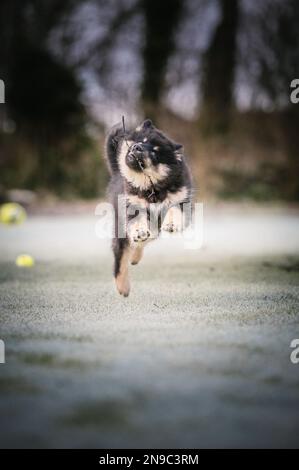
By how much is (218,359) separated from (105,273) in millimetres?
2166

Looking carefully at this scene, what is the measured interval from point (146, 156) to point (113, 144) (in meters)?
0.43

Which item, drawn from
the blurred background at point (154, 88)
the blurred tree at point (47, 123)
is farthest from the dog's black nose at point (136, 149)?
the blurred tree at point (47, 123)

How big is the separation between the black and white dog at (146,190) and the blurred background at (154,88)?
26.7 feet

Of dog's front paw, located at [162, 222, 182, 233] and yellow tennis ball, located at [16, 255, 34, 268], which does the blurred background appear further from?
dog's front paw, located at [162, 222, 182, 233]

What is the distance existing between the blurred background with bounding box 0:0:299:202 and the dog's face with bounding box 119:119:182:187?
8126 mm

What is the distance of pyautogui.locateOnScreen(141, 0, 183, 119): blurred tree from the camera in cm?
1257

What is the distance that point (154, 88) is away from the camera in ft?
40.9

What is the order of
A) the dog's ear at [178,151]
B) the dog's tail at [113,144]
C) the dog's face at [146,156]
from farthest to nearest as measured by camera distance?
the dog's tail at [113,144] → the dog's ear at [178,151] → the dog's face at [146,156]

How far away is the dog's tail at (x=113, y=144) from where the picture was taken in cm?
357

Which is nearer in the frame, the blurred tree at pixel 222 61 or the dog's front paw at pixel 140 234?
the dog's front paw at pixel 140 234

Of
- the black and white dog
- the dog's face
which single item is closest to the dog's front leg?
the black and white dog

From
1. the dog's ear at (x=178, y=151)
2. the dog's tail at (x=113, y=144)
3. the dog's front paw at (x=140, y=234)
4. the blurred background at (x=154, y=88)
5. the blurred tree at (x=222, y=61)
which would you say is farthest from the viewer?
the blurred tree at (x=222, y=61)

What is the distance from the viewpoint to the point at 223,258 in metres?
4.72

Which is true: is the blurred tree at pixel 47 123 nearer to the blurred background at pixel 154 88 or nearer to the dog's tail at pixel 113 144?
the blurred background at pixel 154 88
